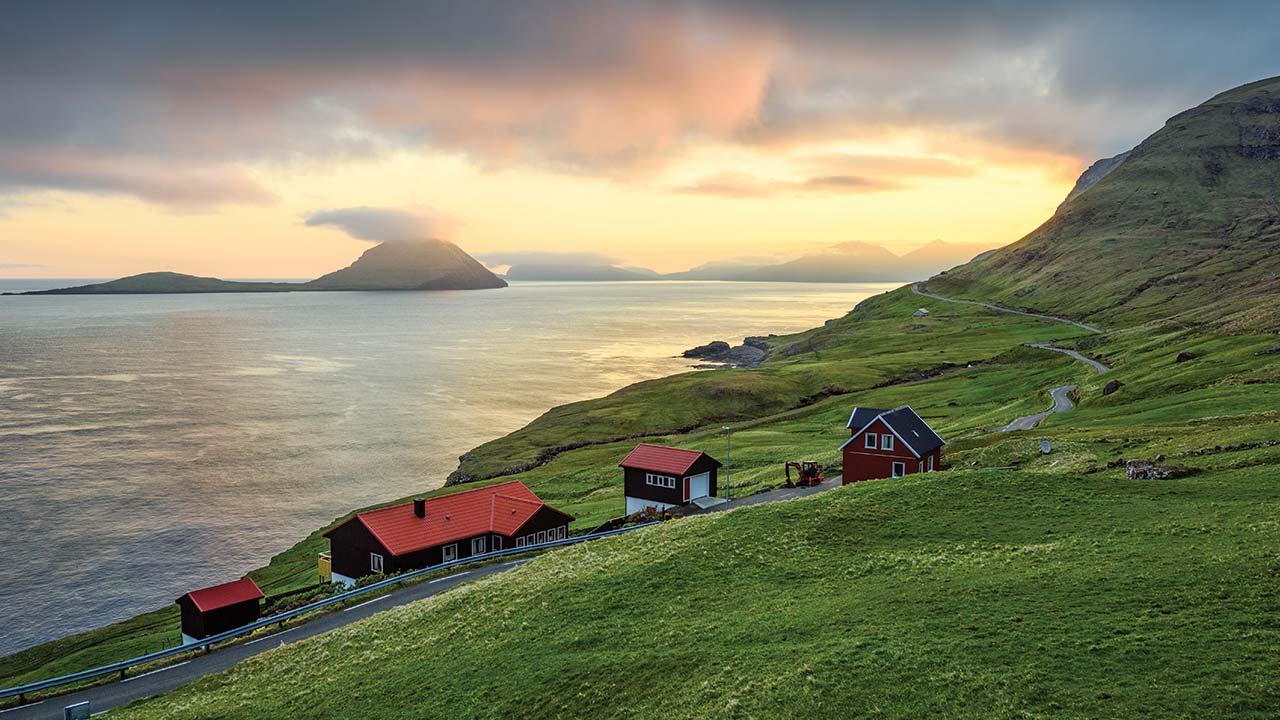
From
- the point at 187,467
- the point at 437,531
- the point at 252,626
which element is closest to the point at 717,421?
the point at 437,531

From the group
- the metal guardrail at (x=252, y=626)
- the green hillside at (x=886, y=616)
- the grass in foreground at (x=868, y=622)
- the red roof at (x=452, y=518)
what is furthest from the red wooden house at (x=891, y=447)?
the red roof at (x=452, y=518)

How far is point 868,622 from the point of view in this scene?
86.8 ft

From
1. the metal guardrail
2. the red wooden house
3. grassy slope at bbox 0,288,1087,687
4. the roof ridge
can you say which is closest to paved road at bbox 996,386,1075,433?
grassy slope at bbox 0,288,1087,687

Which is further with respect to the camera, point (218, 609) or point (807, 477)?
point (807, 477)

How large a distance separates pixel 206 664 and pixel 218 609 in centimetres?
734

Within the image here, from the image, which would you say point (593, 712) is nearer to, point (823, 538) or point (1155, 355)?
point (823, 538)

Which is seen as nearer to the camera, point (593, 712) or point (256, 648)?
point (593, 712)

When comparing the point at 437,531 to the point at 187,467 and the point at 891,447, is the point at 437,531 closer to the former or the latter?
the point at 891,447

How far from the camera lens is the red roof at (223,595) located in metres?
46.3

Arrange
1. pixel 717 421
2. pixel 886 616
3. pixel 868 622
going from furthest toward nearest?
pixel 717 421
pixel 886 616
pixel 868 622

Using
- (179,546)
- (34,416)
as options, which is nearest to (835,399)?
(179,546)

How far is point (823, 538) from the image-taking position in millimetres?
38188

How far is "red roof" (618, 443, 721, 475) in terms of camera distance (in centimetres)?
6969

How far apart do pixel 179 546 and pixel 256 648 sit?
55.9 m
